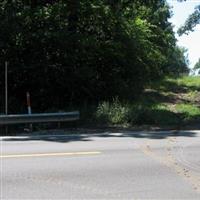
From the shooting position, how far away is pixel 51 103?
68.3 ft

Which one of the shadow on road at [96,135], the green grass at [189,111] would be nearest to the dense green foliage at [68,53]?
the green grass at [189,111]

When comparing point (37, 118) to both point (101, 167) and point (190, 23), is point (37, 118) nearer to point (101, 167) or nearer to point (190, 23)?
point (101, 167)

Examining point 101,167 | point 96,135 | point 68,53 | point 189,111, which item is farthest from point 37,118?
point 189,111

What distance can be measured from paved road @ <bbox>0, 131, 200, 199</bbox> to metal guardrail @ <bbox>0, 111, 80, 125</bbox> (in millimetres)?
1966

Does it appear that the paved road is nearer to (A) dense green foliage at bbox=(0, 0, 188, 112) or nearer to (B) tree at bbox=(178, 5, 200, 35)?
(A) dense green foliage at bbox=(0, 0, 188, 112)

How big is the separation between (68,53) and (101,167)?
37.4 ft

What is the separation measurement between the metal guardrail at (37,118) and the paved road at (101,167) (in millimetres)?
1966

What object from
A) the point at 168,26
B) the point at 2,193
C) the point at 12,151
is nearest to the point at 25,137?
the point at 12,151

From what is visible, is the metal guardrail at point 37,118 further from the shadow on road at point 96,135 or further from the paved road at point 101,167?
the paved road at point 101,167

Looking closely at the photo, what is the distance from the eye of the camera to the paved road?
764cm

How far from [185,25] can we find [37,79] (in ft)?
48.3

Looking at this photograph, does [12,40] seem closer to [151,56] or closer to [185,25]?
[151,56]

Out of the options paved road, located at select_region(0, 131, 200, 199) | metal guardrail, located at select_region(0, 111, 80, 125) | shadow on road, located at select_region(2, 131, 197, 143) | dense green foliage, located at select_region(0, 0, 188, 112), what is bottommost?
paved road, located at select_region(0, 131, 200, 199)

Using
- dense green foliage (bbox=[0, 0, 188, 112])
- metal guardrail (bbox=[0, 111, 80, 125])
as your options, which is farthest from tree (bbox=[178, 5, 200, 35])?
metal guardrail (bbox=[0, 111, 80, 125])
